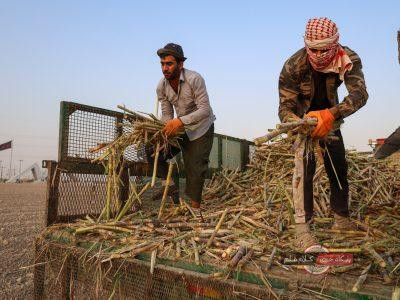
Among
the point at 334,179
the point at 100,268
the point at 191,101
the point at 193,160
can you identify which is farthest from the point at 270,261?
the point at 191,101

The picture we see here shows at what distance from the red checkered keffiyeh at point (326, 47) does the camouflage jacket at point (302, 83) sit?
0.09 metres

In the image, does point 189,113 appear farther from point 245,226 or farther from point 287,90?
point 245,226

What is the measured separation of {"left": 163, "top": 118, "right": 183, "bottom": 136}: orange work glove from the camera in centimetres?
389

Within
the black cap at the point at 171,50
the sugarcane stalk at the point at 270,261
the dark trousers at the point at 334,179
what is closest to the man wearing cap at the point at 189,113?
the black cap at the point at 171,50

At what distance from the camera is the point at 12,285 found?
406 cm

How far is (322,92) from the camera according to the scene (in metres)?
3.38

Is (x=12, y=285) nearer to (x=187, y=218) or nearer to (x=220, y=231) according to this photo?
(x=187, y=218)

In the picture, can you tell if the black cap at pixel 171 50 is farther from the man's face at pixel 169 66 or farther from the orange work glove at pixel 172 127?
the orange work glove at pixel 172 127

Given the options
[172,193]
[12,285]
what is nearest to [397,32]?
[172,193]

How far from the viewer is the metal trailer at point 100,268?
196cm

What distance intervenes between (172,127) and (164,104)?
80cm

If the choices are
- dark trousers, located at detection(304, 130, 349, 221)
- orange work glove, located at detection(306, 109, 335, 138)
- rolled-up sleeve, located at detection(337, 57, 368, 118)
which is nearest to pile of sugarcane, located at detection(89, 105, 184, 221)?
dark trousers, located at detection(304, 130, 349, 221)

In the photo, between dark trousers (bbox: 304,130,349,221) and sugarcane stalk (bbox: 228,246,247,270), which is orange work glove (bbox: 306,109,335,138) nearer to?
dark trousers (bbox: 304,130,349,221)

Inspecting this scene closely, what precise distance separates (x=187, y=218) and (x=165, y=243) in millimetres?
997
